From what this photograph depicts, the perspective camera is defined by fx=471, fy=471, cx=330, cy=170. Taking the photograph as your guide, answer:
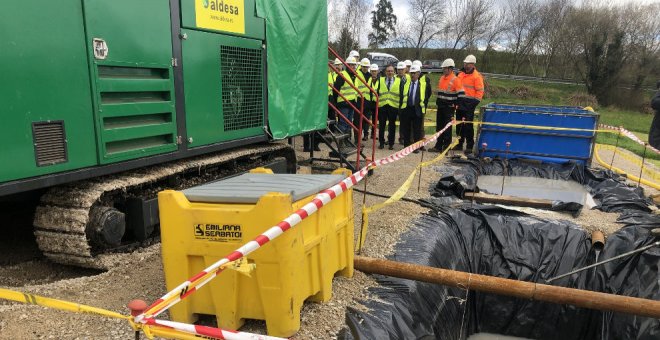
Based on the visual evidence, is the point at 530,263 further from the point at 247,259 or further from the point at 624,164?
the point at 624,164

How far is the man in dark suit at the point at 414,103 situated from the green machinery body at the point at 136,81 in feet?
16.7

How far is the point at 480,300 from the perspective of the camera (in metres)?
6.05

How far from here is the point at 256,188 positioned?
10.1 ft

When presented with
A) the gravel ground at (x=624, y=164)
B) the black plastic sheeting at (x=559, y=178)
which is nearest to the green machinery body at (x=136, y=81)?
the black plastic sheeting at (x=559, y=178)

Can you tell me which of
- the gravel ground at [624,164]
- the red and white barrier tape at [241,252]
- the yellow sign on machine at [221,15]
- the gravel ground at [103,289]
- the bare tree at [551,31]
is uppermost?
the bare tree at [551,31]

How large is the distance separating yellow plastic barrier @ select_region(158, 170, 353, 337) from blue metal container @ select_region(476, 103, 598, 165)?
25.0 ft

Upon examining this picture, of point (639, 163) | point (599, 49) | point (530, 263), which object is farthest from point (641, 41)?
point (530, 263)

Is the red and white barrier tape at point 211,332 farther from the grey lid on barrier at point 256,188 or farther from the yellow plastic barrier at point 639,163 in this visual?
the yellow plastic barrier at point 639,163

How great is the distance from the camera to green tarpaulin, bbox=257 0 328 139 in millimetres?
5660

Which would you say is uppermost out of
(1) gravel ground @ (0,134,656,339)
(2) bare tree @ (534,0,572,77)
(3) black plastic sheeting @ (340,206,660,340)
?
(2) bare tree @ (534,0,572,77)

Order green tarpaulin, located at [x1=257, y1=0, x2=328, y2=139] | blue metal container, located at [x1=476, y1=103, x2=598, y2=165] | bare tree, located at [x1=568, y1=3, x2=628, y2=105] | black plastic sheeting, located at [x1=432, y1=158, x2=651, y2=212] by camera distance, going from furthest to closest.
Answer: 1. bare tree, located at [x1=568, y1=3, x2=628, y2=105]
2. blue metal container, located at [x1=476, y1=103, x2=598, y2=165]
3. black plastic sheeting, located at [x1=432, y1=158, x2=651, y2=212]
4. green tarpaulin, located at [x1=257, y1=0, x2=328, y2=139]

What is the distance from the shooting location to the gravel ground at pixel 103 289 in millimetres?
2936

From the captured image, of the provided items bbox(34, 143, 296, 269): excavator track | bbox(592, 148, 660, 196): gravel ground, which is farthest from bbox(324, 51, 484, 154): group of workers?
bbox(34, 143, 296, 269): excavator track

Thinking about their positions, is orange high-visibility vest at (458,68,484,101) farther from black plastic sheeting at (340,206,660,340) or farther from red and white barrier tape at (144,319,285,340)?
red and white barrier tape at (144,319,285,340)
